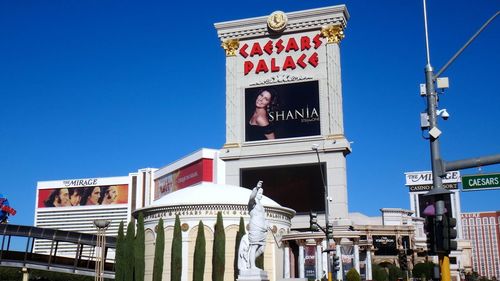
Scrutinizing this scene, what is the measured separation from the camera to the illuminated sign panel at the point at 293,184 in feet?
211

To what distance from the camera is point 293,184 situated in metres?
66.1

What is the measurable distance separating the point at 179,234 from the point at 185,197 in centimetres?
363

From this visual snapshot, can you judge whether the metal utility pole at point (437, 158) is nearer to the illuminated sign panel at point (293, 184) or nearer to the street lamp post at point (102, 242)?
the street lamp post at point (102, 242)

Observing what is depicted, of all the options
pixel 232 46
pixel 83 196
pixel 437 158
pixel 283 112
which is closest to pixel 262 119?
pixel 283 112

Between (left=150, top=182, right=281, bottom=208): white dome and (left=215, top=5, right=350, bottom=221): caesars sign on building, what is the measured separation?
65.5 feet

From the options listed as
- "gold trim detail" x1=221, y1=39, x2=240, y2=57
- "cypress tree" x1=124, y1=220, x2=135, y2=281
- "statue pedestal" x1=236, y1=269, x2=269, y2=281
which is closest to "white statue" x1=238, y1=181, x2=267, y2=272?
"statue pedestal" x1=236, y1=269, x2=269, y2=281

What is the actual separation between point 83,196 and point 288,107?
124m

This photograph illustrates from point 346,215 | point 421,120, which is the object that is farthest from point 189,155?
point 421,120

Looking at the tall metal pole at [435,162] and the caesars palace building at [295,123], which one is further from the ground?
the caesars palace building at [295,123]

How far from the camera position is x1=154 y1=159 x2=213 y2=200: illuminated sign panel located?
4193 inches

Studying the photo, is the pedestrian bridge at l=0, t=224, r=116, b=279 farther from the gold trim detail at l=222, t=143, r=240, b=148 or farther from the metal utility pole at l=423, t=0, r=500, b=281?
the metal utility pole at l=423, t=0, r=500, b=281

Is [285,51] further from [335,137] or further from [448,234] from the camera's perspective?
[448,234]

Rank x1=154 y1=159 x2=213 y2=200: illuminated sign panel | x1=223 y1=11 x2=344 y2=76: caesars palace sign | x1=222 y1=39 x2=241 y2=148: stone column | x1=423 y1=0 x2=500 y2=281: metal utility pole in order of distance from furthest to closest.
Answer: x1=154 y1=159 x2=213 y2=200: illuminated sign panel < x1=222 y1=39 x2=241 y2=148: stone column < x1=223 y1=11 x2=344 y2=76: caesars palace sign < x1=423 y1=0 x2=500 y2=281: metal utility pole

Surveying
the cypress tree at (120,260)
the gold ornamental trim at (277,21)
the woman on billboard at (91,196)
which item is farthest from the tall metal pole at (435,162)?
the woman on billboard at (91,196)
